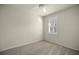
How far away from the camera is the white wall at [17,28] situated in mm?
2120

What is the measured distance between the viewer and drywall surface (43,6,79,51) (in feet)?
7.20

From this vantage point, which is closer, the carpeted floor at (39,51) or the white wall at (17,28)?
the carpeted floor at (39,51)

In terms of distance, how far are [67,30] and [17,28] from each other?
1935 mm

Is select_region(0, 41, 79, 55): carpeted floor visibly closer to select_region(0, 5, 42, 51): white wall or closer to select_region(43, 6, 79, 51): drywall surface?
select_region(0, 5, 42, 51): white wall

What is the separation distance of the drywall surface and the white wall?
413 millimetres

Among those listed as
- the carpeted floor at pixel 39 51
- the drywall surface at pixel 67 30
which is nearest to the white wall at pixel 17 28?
the carpeted floor at pixel 39 51

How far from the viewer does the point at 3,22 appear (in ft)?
7.14

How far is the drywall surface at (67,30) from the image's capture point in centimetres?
220

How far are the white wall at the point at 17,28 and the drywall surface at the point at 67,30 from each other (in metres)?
0.41

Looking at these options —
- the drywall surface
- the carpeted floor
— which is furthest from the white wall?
the drywall surface

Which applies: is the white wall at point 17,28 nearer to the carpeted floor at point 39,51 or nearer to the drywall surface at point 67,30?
the carpeted floor at point 39,51

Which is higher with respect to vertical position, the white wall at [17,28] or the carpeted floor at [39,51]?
the white wall at [17,28]
